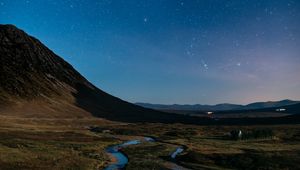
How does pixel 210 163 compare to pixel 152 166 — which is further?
Answer: pixel 210 163

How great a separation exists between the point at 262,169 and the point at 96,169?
23.1m

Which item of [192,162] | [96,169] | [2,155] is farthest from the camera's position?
[192,162]

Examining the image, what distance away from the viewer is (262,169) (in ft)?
180

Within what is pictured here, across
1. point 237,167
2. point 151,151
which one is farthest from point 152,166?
point 151,151

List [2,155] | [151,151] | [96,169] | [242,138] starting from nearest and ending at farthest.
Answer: [96,169]
[2,155]
[151,151]
[242,138]

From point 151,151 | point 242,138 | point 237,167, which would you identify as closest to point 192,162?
point 237,167

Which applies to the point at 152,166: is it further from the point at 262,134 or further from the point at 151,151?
the point at 262,134

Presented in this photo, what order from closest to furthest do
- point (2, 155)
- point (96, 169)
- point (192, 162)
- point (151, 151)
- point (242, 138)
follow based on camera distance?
point (96, 169) < point (2, 155) < point (192, 162) < point (151, 151) < point (242, 138)

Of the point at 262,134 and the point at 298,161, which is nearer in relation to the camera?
the point at 298,161

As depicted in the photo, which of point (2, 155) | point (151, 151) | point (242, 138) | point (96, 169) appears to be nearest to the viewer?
point (96, 169)

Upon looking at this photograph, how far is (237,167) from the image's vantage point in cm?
5666

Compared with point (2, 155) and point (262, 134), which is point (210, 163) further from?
point (262, 134)

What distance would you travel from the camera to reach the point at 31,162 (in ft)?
166

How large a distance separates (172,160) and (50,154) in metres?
19.0
